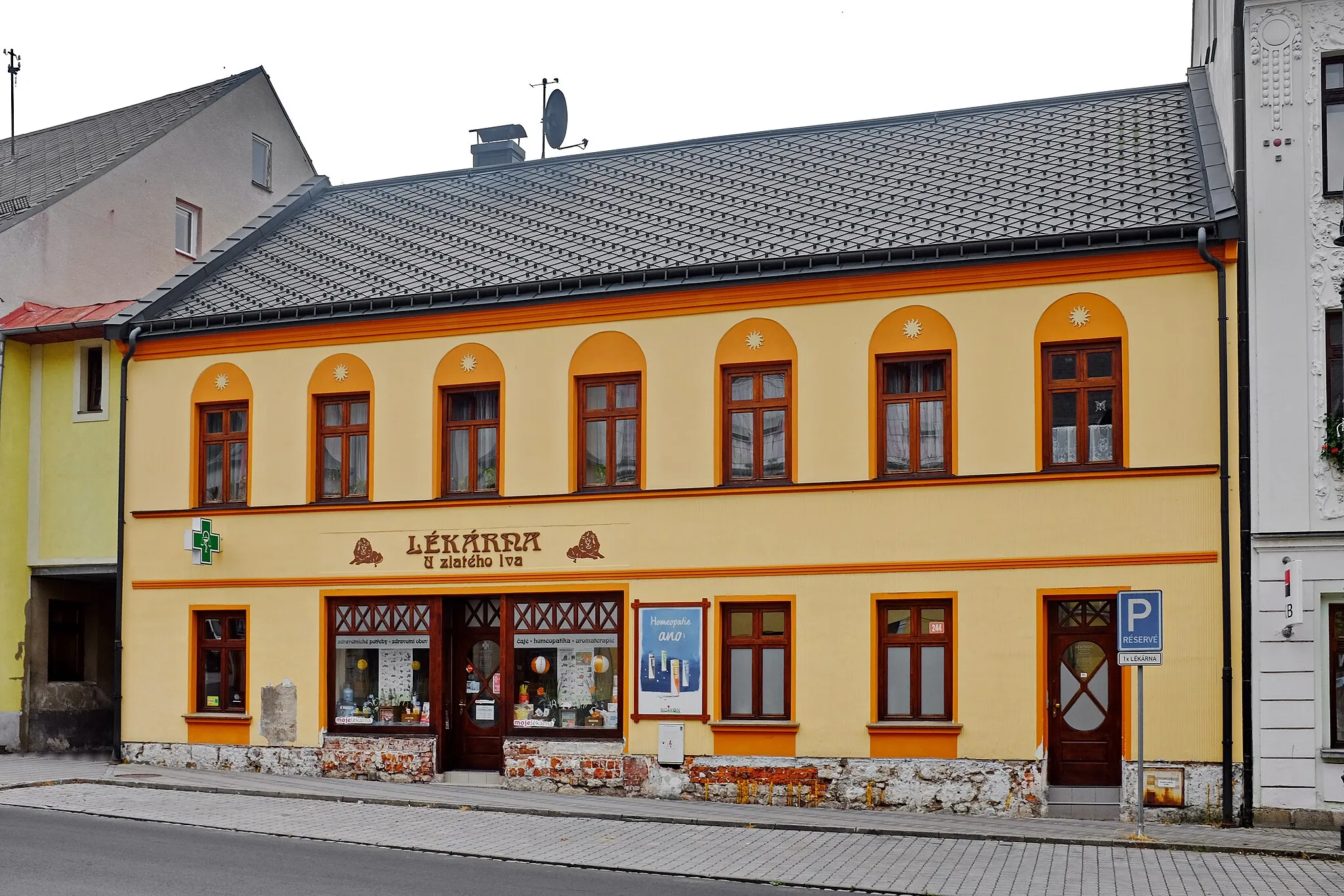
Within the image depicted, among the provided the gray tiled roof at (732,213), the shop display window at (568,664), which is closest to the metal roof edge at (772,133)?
the gray tiled roof at (732,213)

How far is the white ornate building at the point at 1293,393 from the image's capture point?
17.6 m

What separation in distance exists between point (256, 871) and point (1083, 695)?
1003 cm

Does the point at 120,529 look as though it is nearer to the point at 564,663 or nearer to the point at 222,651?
the point at 222,651

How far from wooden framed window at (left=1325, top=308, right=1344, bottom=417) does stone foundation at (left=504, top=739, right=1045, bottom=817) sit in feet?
17.7

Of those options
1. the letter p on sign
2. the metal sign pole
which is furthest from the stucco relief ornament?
the metal sign pole

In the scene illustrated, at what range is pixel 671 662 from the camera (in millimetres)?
20547

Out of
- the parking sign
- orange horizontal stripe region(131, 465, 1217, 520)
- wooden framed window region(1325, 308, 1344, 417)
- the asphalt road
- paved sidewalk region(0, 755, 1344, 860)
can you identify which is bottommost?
paved sidewalk region(0, 755, 1344, 860)

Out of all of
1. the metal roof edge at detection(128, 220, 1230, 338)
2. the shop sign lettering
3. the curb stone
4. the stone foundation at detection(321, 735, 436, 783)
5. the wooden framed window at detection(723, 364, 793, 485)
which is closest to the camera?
the curb stone

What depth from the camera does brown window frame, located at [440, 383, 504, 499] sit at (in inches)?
866

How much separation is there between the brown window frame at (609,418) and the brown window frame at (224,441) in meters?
5.23

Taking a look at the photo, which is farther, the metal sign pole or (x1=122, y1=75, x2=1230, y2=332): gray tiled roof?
(x1=122, y1=75, x2=1230, y2=332): gray tiled roof

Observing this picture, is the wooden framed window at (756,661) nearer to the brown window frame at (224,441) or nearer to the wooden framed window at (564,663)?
the wooden framed window at (564,663)

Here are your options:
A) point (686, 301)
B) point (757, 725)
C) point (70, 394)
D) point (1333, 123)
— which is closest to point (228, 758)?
point (70, 394)

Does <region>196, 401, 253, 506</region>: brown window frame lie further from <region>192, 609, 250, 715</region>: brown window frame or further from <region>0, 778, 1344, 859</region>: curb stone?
<region>0, 778, 1344, 859</region>: curb stone
